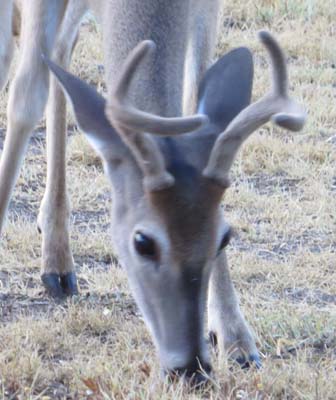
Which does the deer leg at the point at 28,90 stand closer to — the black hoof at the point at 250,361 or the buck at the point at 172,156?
the buck at the point at 172,156

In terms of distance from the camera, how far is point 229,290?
6387mm

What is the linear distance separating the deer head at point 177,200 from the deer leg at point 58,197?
1.65 m

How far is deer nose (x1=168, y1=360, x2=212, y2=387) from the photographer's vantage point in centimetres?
502

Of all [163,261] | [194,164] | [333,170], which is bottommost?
[333,170]

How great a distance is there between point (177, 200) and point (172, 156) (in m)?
0.19

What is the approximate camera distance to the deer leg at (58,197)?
22.8 ft

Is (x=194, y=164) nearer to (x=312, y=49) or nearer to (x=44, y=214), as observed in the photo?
(x=44, y=214)

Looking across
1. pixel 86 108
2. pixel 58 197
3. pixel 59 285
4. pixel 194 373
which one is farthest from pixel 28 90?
pixel 194 373

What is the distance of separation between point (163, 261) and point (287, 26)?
24.6ft

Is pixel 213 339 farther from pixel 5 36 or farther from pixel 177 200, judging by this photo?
pixel 5 36

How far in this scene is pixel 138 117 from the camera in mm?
4859

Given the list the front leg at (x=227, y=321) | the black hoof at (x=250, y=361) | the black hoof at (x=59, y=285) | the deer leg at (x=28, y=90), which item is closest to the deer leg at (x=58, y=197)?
the black hoof at (x=59, y=285)

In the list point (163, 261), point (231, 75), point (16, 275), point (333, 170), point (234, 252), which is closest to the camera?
point (163, 261)

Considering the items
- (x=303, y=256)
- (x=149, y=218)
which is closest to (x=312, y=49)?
(x=303, y=256)
